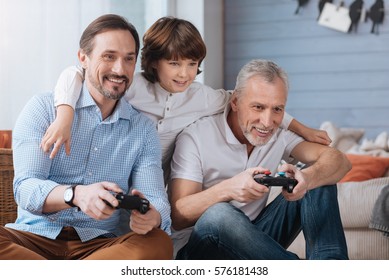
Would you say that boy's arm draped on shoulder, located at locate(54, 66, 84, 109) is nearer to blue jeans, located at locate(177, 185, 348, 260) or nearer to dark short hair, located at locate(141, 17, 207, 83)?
dark short hair, located at locate(141, 17, 207, 83)

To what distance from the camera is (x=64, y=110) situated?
133 centimetres

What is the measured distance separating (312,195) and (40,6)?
118cm

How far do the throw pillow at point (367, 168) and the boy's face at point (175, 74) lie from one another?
1056 mm

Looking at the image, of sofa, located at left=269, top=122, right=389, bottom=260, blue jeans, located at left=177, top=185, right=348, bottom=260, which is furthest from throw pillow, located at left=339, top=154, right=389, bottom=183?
blue jeans, located at left=177, top=185, right=348, bottom=260

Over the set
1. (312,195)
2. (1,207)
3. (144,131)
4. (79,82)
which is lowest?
(1,207)

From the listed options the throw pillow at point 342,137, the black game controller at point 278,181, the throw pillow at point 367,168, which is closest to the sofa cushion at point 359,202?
the throw pillow at point 367,168

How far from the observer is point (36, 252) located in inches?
51.9

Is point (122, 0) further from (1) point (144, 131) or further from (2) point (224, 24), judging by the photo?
(1) point (144, 131)

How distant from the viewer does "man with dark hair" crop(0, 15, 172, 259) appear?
126 centimetres

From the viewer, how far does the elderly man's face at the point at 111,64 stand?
1.39 meters

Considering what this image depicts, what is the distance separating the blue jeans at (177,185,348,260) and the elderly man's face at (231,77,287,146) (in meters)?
0.15

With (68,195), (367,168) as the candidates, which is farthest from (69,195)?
(367,168)

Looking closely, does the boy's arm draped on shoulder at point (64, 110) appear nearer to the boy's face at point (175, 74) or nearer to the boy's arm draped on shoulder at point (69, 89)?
the boy's arm draped on shoulder at point (69, 89)

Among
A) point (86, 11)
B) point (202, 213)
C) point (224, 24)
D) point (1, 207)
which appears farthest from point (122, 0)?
point (202, 213)
